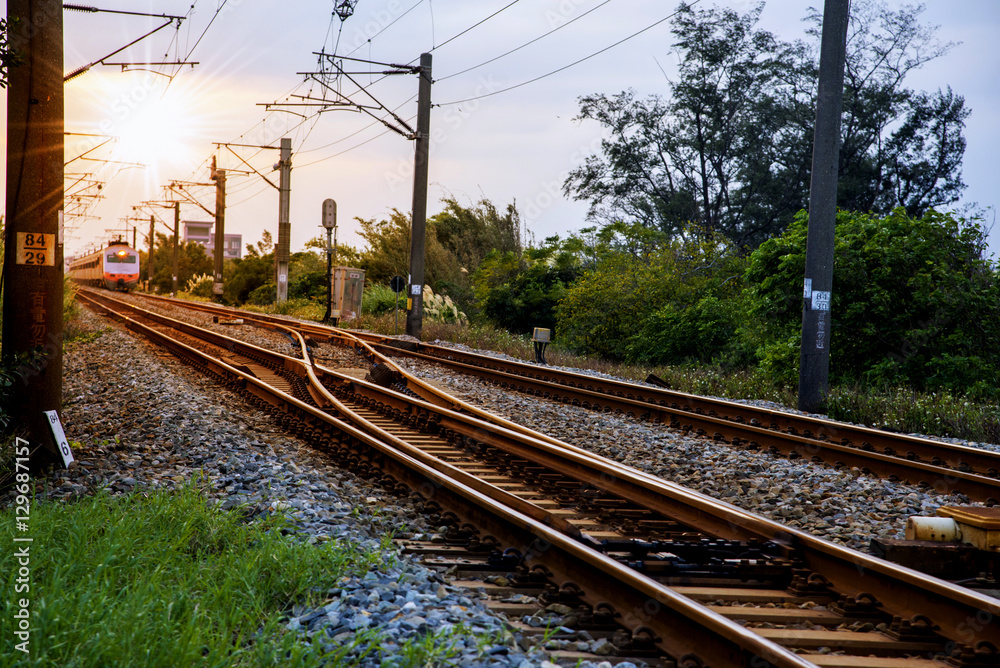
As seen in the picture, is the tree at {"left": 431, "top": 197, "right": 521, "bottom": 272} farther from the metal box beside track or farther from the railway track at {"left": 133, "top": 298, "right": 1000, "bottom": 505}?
the railway track at {"left": 133, "top": 298, "right": 1000, "bottom": 505}

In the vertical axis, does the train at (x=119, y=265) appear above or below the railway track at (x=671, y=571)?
above

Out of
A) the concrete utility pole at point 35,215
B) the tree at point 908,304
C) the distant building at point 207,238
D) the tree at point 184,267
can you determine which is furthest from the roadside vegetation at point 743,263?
the distant building at point 207,238

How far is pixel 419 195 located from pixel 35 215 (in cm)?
1771

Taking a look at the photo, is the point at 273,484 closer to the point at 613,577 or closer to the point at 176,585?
the point at 176,585

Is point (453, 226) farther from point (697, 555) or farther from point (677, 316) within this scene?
point (697, 555)

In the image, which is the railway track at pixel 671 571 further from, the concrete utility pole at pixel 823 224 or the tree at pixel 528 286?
the tree at pixel 528 286

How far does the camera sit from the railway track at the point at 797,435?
23.5 ft

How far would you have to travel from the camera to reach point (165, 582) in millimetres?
4027

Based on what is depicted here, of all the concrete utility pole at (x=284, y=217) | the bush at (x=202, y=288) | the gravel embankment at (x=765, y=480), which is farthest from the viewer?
the bush at (x=202, y=288)

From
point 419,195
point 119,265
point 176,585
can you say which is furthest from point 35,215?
point 119,265

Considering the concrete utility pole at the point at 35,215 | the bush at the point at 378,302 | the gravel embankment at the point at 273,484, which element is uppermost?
the concrete utility pole at the point at 35,215

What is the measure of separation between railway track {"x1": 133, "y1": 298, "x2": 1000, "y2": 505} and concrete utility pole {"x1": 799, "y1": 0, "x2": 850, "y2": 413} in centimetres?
173

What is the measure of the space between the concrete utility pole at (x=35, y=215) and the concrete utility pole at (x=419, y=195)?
54.5 feet

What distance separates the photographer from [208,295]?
215 feet
